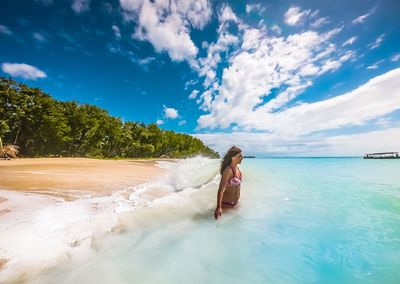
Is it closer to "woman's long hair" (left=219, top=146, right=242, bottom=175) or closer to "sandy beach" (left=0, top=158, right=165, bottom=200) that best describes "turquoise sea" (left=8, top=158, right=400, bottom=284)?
"woman's long hair" (left=219, top=146, right=242, bottom=175)

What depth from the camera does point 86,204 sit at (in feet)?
18.2

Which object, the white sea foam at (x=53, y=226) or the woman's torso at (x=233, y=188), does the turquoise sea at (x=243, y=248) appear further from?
the woman's torso at (x=233, y=188)

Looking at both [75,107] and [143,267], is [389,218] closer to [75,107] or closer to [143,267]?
[143,267]

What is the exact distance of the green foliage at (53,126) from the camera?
31777 millimetres

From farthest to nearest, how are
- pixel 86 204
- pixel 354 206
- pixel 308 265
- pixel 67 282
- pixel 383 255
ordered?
pixel 354 206
pixel 86 204
pixel 383 255
pixel 308 265
pixel 67 282

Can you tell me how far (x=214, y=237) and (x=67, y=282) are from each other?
8.04ft

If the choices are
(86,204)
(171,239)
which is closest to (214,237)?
(171,239)

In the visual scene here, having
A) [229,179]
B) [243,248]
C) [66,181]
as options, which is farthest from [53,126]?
[243,248]

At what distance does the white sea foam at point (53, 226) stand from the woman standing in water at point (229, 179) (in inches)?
62.3

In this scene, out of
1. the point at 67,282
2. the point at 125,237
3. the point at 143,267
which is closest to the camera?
the point at 67,282

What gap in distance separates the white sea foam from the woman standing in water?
5.19 ft

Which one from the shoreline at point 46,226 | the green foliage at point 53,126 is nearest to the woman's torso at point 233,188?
the shoreline at point 46,226

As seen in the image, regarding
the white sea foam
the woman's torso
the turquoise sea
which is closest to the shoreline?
the white sea foam

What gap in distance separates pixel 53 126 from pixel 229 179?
123ft
